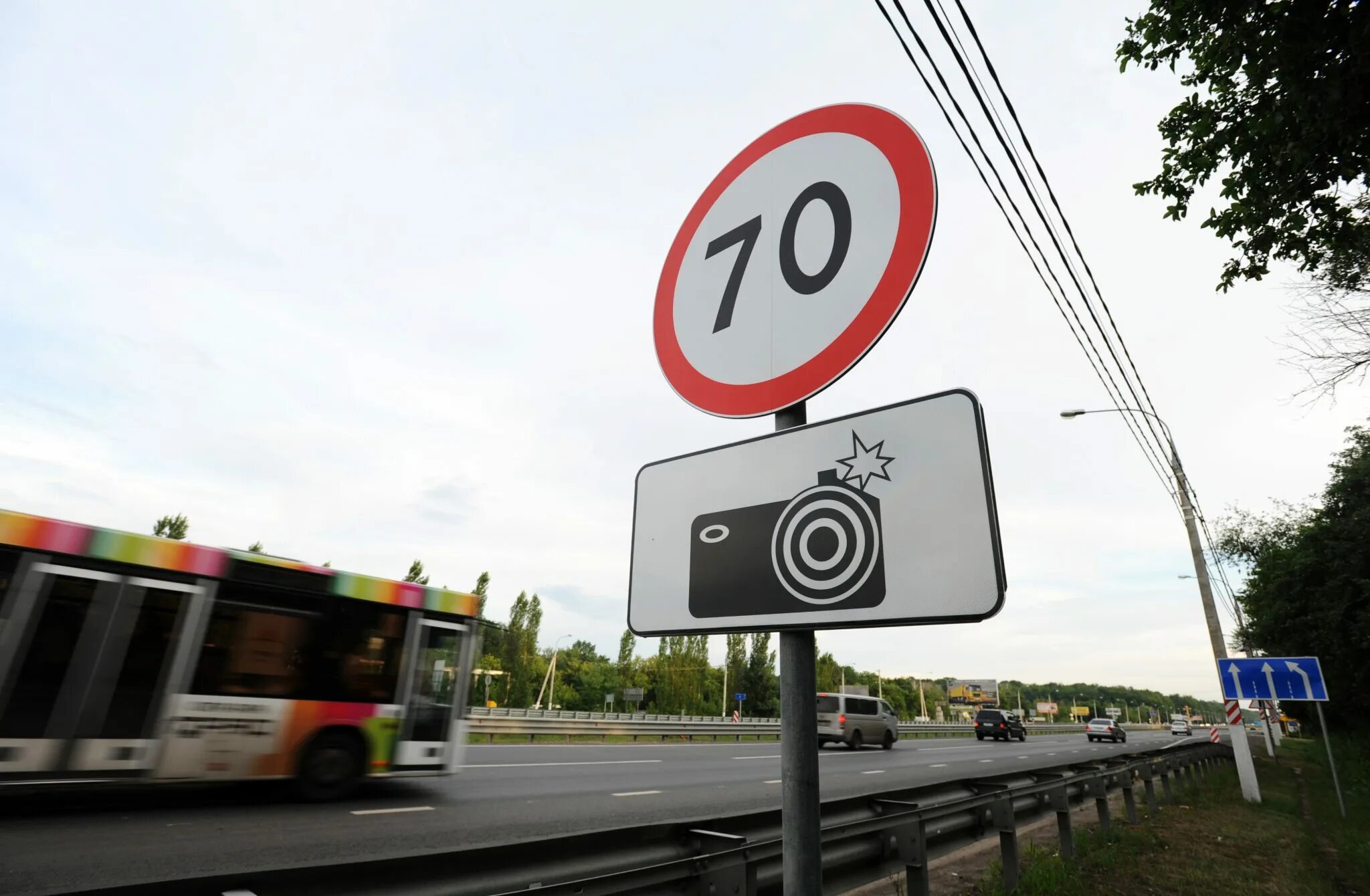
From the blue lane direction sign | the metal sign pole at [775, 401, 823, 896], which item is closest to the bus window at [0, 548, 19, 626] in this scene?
the metal sign pole at [775, 401, 823, 896]

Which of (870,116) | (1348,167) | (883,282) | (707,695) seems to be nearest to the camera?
(883,282)

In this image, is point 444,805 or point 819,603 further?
point 444,805

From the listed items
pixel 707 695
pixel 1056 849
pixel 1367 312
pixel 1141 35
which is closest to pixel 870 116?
pixel 1141 35

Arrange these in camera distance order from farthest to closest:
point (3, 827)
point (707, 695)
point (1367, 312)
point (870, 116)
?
point (707, 695) < point (1367, 312) < point (3, 827) < point (870, 116)

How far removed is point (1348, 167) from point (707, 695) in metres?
65.2

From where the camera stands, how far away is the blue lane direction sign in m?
13.0

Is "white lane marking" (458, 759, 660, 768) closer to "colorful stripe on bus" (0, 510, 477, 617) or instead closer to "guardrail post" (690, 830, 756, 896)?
"colorful stripe on bus" (0, 510, 477, 617)

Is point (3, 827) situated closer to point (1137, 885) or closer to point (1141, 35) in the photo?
point (1137, 885)

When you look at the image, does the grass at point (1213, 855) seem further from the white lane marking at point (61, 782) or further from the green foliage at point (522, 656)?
the green foliage at point (522, 656)

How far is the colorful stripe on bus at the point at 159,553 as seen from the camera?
23.9 feet

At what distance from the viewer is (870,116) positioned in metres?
1.81

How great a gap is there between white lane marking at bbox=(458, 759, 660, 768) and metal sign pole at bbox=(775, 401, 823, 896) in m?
13.2

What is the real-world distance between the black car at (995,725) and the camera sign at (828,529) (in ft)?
138

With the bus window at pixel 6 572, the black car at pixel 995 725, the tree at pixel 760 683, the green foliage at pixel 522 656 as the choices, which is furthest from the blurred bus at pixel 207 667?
the tree at pixel 760 683
